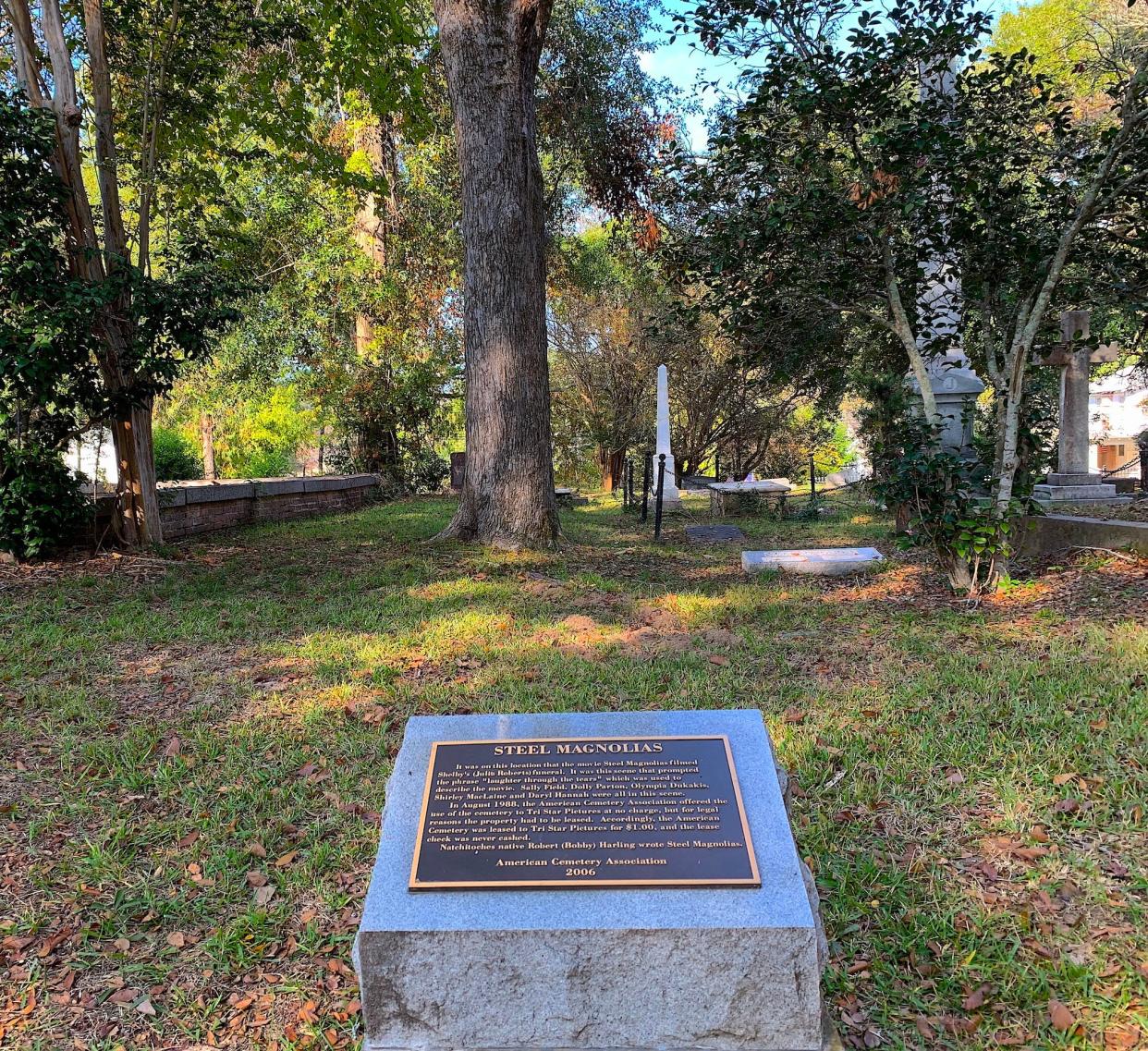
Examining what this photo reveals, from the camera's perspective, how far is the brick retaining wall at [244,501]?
1044 centimetres

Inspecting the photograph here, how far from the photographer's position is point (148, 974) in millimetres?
2836

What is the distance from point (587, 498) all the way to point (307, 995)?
17126 millimetres

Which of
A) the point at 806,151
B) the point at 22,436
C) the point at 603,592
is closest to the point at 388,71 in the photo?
the point at 22,436

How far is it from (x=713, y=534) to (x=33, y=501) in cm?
793

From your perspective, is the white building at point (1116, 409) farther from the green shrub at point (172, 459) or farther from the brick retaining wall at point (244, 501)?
the green shrub at point (172, 459)

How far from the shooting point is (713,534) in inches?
458

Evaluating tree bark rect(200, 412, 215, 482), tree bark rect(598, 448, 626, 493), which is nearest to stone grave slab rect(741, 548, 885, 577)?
tree bark rect(598, 448, 626, 493)

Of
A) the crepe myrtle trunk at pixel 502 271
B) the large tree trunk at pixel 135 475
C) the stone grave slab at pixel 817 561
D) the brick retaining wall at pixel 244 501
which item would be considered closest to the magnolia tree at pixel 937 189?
the stone grave slab at pixel 817 561

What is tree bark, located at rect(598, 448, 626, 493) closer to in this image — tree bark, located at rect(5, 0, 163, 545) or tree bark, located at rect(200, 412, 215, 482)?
tree bark, located at rect(200, 412, 215, 482)

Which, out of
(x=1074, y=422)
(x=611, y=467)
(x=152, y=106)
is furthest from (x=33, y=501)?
(x=611, y=467)

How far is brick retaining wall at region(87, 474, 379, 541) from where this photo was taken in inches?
411

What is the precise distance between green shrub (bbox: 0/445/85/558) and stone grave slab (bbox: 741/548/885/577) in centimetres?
678

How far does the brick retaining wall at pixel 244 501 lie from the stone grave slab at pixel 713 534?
6462 millimetres

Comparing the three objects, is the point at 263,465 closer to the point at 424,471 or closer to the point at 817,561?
the point at 424,471
